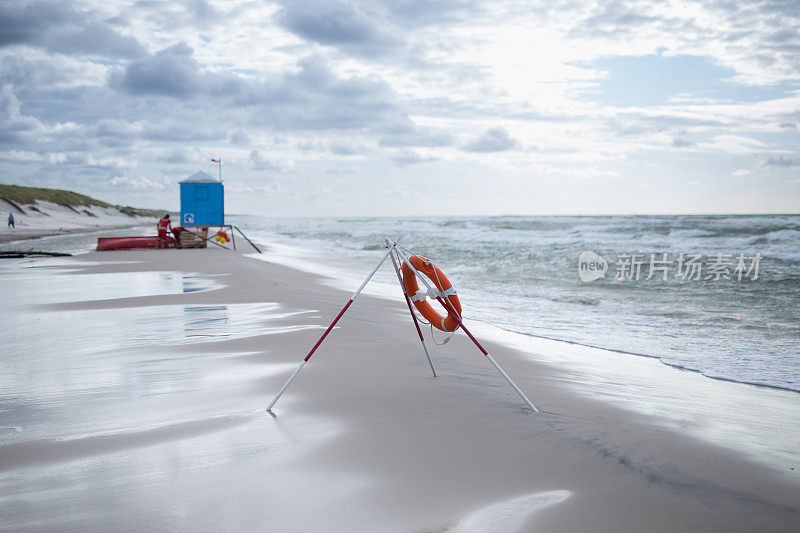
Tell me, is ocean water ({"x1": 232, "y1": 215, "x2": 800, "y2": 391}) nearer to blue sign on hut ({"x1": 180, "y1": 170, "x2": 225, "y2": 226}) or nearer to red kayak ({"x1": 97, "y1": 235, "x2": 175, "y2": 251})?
blue sign on hut ({"x1": 180, "y1": 170, "x2": 225, "y2": 226})

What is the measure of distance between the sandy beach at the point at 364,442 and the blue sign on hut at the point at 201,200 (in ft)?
55.3

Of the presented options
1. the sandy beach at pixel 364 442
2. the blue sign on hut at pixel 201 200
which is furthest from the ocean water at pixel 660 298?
the blue sign on hut at pixel 201 200

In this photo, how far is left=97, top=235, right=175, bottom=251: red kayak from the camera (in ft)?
65.4

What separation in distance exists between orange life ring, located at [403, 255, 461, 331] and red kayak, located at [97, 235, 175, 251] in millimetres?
18760

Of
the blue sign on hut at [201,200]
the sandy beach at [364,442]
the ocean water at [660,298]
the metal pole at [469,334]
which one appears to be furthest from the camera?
the blue sign on hut at [201,200]

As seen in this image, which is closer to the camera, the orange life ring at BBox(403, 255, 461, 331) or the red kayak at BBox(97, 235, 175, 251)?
the orange life ring at BBox(403, 255, 461, 331)

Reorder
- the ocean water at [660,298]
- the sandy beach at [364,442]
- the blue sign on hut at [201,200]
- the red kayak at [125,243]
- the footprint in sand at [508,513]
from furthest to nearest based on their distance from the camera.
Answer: the blue sign on hut at [201,200]
the red kayak at [125,243]
the ocean water at [660,298]
the sandy beach at [364,442]
the footprint in sand at [508,513]

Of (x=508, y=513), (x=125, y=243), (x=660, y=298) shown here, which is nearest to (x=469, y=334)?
(x=508, y=513)

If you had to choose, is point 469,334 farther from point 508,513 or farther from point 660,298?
point 660,298

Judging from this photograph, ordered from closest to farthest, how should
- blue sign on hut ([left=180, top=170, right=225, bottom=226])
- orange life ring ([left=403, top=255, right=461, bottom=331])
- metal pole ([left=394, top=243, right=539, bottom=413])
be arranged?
metal pole ([left=394, top=243, right=539, bottom=413]) → orange life ring ([left=403, top=255, right=461, bottom=331]) → blue sign on hut ([left=180, top=170, right=225, bottom=226])

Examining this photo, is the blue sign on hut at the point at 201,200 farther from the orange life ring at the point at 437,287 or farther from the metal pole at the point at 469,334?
the metal pole at the point at 469,334

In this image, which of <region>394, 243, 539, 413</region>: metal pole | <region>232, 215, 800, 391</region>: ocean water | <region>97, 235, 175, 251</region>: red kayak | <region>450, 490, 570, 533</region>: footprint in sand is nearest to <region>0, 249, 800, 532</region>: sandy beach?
<region>450, 490, 570, 533</region>: footprint in sand

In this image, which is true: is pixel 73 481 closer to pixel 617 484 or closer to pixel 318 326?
pixel 617 484

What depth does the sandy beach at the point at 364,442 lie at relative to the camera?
2.43m
